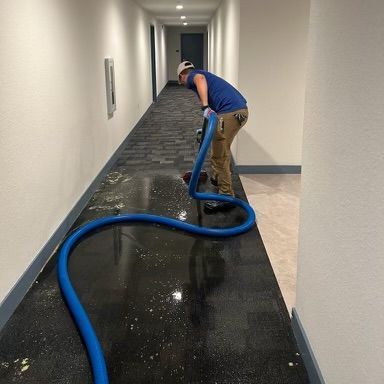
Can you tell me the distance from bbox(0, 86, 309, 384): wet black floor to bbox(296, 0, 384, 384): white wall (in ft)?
1.10

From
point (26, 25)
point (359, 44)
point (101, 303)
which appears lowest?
point (101, 303)

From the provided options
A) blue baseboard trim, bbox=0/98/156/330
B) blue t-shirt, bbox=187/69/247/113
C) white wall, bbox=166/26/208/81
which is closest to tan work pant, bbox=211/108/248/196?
blue t-shirt, bbox=187/69/247/113

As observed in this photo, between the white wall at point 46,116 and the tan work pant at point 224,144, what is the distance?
1.12 metres

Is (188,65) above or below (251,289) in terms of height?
above

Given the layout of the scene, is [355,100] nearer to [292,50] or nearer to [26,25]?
[26,25]

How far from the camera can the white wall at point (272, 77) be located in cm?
391

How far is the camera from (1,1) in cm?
202

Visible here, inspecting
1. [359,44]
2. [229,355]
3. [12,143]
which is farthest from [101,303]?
[359,44]

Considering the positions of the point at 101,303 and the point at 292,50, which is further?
the point at 292,50

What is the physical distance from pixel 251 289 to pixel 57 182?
1486mm

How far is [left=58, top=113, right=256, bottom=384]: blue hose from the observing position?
67.6 inches

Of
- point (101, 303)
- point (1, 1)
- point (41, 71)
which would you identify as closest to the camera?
point (1, 1)

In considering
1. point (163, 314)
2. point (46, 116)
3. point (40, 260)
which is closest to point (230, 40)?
point (46, 116)

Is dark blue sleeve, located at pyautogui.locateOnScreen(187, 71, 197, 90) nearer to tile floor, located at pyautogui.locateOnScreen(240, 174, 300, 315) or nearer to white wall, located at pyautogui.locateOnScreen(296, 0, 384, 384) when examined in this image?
tile floor, located at pyautogui.locateOnScreen(240, 174, 300, 315)
